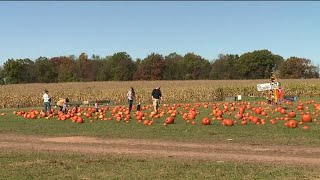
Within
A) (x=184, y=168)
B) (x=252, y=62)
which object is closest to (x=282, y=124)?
(x=184, y=168)

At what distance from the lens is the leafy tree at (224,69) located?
11536cm

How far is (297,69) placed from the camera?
365ft

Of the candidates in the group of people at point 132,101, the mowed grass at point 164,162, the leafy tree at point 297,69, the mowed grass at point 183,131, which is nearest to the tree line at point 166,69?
the leafy tree at point 297,69

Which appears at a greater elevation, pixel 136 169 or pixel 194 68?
pixel 194 68

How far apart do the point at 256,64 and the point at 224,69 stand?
25.8ft

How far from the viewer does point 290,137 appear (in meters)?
16.3

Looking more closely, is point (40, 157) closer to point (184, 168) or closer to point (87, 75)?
point (184, 168)

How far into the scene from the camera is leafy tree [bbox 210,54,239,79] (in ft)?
378

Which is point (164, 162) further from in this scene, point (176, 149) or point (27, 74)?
point (27, 74)

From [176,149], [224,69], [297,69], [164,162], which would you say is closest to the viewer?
[164,162]

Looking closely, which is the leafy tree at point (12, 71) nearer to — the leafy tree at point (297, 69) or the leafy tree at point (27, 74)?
the leafy tree at point (27, 74)

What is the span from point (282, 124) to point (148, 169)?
37.2 feet

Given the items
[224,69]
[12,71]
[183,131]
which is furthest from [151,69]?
[183,131]

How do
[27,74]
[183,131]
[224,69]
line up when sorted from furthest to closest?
[224,69] → [27,74] → [183,131]
